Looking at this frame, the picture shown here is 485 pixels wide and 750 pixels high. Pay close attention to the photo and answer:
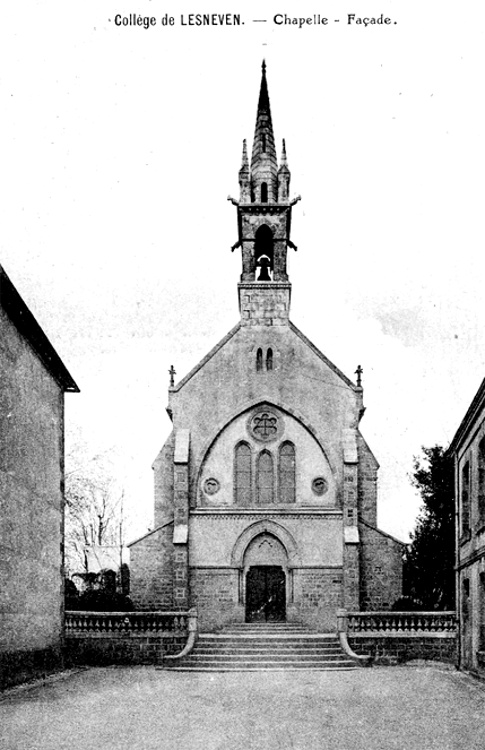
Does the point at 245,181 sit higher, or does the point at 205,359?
the point at 245,181

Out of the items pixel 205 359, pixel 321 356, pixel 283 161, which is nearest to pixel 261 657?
pixel 205 359

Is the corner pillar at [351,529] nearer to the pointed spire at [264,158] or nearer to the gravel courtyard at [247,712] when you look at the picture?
the gravel courtyard at [247,712]

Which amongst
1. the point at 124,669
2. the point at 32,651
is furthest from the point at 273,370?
the point at 32,651

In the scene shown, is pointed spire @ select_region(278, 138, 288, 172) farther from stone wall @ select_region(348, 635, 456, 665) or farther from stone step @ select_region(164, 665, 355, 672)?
stone step @ select_region(164, 665, 355, 672)

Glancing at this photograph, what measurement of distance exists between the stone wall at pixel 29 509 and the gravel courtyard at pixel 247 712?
1.17 metres

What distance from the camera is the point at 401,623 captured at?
25531mm

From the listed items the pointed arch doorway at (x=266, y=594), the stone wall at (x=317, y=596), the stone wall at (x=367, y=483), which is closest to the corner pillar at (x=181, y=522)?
the pointed arch doorway at (x=266, y=594)

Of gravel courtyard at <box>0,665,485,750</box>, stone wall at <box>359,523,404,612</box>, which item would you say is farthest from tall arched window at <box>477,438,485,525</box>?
stone wall at <box>359,523,404,612</box>

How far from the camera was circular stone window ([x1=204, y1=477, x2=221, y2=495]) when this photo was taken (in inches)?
1257

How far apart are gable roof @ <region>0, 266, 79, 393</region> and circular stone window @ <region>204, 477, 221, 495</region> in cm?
870

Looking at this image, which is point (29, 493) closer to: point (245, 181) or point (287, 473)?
point (287, 473)

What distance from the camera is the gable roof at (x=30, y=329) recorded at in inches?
681

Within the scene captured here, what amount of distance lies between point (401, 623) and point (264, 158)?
19.7 m

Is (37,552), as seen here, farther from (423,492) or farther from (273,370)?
(423,492)
